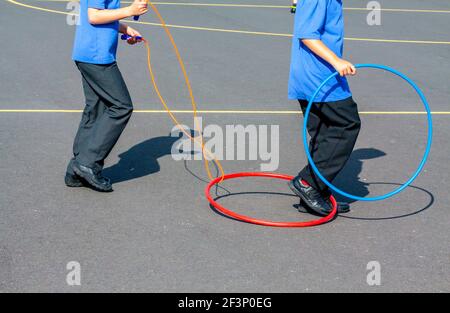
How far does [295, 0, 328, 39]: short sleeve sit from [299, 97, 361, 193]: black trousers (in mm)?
598

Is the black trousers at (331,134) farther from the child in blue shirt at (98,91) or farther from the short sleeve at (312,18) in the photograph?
the child in blue shirt at (98,91)

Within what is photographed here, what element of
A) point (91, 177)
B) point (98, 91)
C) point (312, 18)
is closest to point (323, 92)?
point (312, 18)

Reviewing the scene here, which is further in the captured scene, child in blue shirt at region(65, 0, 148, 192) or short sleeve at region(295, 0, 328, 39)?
child in blue shirt at region(65, 0, 148, 192)

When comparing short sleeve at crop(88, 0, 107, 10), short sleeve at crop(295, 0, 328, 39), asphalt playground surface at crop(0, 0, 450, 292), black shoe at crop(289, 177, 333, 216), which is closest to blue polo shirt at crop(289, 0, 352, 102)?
short sleeve at crop(295, 0, 328, 39)

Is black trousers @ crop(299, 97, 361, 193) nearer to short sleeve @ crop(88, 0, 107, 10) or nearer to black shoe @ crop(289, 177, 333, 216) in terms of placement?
black shoe @ crop(289, 177, 333, 216)

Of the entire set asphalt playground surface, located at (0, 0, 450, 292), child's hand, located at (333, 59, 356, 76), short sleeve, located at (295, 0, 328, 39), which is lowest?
asphalt playground surface, located at (0, 0, 450, 292)

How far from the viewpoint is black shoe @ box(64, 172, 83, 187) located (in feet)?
23.0

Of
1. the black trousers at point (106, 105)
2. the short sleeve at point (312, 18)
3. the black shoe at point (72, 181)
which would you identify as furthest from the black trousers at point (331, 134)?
the black shoe at point (72, 181)

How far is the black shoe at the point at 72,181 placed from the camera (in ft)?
23.0

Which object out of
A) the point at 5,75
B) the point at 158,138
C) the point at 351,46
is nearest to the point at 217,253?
the point at 158,138

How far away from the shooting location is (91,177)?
6.89m

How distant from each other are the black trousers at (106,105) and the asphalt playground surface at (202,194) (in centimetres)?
35

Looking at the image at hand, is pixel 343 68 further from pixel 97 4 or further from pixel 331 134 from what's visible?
pixel 97 4
